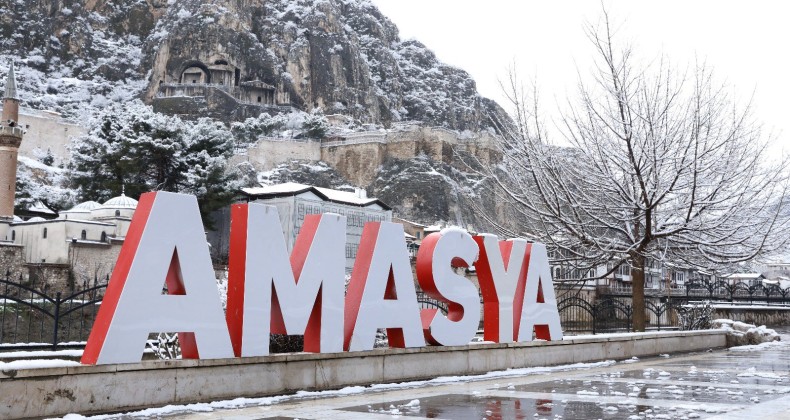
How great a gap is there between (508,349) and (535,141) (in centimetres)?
594

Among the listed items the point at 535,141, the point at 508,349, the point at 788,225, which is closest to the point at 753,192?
the point at 788,225

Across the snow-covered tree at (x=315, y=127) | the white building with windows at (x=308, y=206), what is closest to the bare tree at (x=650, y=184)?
the white building with windows at (x=308, y=206)

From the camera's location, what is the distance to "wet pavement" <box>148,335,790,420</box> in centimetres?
753

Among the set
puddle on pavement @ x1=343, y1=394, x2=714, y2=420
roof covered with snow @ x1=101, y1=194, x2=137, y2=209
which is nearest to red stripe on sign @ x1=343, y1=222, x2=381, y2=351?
puddle on pavement @ x1=343, y1=394, x2=714, y2=420

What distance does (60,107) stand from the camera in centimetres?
9931

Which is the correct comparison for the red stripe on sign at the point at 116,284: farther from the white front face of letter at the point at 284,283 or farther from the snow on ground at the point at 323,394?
the white front face of letter at the point at 284,283

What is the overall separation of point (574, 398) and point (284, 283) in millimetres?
3641

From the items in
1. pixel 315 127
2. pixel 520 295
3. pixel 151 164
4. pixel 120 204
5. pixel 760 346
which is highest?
pixel 315 127

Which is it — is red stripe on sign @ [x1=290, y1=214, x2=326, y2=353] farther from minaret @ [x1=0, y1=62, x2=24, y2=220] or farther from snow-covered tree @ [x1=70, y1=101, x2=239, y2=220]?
minaret @ [x1=0, y1=62, x2=24, y2=220]

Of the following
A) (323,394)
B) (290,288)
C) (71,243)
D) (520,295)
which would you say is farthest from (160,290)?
(71,243)

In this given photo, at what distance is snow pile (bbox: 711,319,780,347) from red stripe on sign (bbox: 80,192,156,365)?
637 inches

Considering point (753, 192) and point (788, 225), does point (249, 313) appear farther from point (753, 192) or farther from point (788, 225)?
point (788, 225)

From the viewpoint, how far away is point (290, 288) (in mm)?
9484

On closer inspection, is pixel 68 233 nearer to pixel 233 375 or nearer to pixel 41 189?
pixel 41 189
